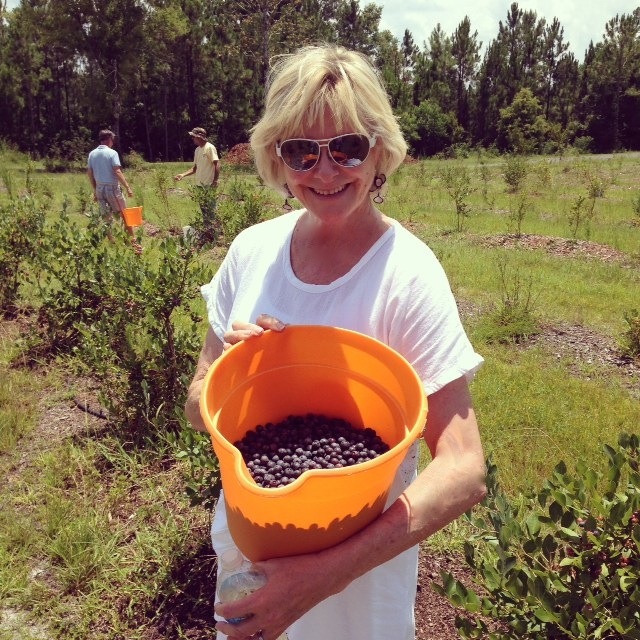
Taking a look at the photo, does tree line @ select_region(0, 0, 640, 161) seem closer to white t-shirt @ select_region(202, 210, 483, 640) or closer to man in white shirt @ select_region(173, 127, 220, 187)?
man in white shirt @ select_region(173, 127, 220, 187)

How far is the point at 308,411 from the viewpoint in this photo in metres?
1.47

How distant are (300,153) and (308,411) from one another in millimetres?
634

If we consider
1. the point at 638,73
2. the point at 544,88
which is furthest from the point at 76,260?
the point at 544,88

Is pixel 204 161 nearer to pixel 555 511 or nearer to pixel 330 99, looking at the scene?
pixel 330 99

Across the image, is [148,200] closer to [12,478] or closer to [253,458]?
[12,478]

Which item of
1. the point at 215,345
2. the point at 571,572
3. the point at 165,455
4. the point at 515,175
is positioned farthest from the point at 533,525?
the point at 515,175

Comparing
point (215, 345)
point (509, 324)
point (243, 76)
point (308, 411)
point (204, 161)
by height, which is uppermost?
point (243, 76)

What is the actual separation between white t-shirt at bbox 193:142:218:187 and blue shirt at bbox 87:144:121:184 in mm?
1419

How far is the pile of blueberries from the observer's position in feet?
3.91

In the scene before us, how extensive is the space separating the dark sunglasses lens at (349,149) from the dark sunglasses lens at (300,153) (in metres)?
0.04

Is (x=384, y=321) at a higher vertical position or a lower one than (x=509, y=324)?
higher

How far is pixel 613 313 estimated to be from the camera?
631 centimetres

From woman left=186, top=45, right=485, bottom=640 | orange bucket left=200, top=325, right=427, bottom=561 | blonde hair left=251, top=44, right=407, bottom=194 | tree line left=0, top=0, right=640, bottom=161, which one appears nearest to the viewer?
orange bucket left=200, top=325, right=427, bottom=561

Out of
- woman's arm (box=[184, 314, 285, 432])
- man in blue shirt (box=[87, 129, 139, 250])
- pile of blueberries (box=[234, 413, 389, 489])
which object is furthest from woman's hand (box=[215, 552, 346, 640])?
man in blue shirt (box=[87, 129, 139, 250])
